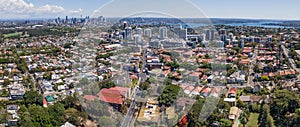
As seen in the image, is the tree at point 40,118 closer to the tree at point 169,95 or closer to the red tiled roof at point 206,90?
the tree at point 169,95

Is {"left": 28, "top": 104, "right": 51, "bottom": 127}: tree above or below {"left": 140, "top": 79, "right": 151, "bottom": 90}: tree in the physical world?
below

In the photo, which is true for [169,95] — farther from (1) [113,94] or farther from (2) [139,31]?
(2) [139,31]

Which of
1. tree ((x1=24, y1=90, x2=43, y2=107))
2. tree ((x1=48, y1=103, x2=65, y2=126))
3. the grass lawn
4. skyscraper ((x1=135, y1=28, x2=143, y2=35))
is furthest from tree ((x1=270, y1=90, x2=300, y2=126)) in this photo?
tree ((x1=24, y1=90, x2=43, y2=107))

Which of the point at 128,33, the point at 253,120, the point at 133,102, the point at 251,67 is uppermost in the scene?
the point at 128,33

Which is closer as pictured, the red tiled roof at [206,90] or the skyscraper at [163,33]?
the skyscraper at [163,33]

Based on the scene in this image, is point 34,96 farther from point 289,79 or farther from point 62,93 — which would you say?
point 289,79

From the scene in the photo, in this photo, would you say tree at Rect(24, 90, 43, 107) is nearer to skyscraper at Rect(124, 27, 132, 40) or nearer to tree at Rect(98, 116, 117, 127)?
tree at Rect(98, 116, 117, 127)

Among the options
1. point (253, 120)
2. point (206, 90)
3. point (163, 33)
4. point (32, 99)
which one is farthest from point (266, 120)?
point (32, 99)

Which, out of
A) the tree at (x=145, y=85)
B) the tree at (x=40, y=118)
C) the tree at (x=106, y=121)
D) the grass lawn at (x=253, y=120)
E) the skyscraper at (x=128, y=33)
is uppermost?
the skyscraper at (x=128, y=33)

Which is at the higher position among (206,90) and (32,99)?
(206,90)

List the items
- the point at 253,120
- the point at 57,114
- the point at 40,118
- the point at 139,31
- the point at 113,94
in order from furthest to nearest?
1. the point at 253,120
2. the point at 57,114
3. the point at 40,118
4. the point at 139,31
5. the point at 113,94

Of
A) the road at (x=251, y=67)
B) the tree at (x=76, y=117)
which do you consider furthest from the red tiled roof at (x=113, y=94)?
the road at (x=251, y=67)
